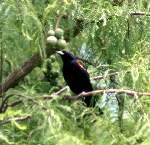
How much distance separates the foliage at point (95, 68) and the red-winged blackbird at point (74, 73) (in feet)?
0.44

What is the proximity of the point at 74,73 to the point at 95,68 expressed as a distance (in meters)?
0.28

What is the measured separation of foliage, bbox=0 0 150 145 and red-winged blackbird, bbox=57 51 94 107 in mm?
133

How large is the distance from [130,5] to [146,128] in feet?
3.29

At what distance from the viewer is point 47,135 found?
2.76 metres

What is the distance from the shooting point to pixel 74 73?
427cm

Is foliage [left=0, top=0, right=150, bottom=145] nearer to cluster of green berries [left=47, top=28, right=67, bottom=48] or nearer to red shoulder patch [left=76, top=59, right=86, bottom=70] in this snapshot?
cluster of green berries [left=47, top=28, right=67, bottom=48]

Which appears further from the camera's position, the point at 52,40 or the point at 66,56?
the point at 66,56

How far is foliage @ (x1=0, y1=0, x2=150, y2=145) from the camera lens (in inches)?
112

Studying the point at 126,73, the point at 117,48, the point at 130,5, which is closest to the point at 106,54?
the point at 117,48

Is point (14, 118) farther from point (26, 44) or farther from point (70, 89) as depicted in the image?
point (70, 89)

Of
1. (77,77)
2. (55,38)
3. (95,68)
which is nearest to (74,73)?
(77,77)

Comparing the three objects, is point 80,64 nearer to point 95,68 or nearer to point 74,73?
point 74,73

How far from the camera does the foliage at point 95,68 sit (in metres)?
2.86

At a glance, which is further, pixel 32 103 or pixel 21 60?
pixel 21 60
